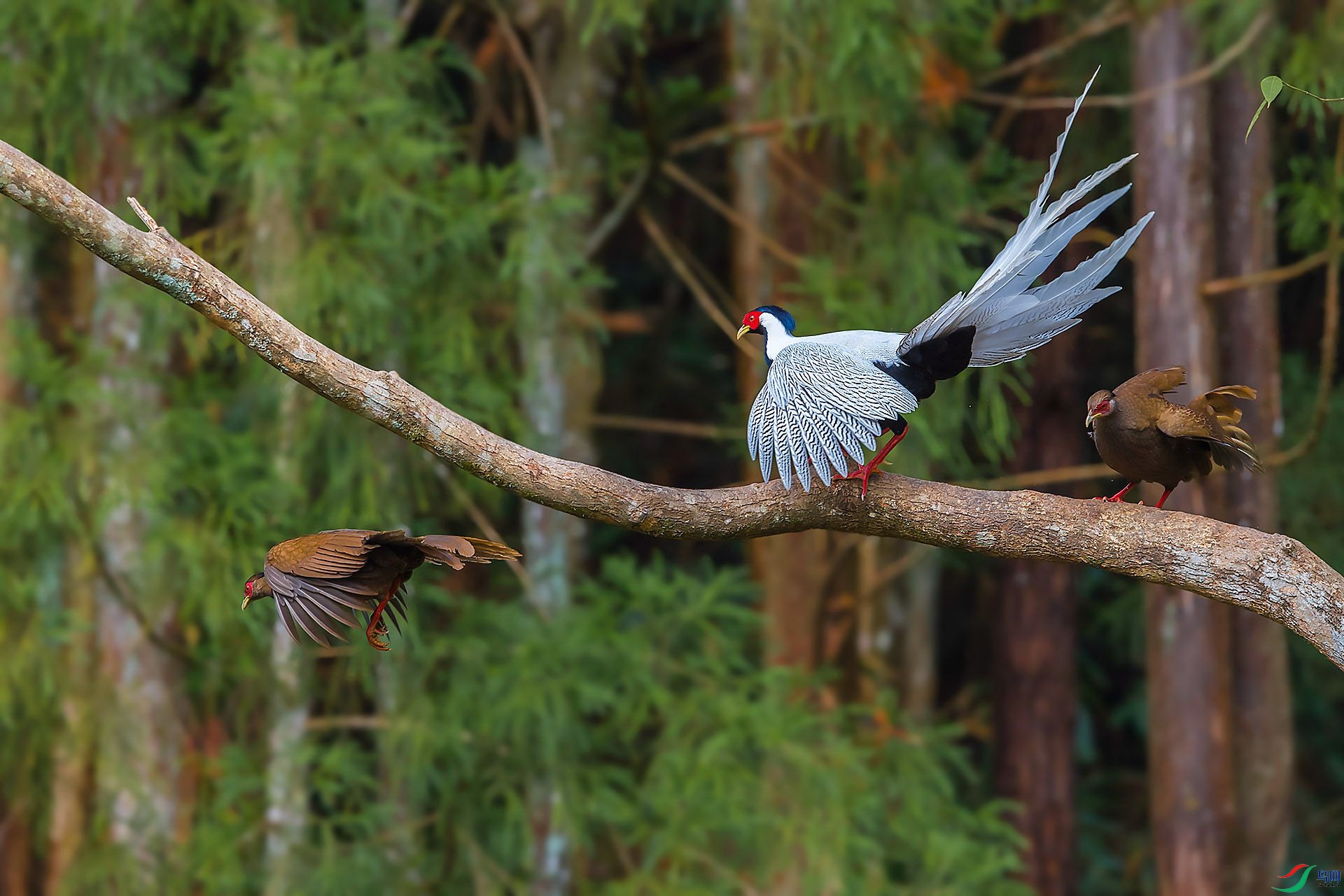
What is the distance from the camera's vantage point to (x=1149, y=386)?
2.25 meters

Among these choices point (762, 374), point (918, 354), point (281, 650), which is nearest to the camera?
point (918, 354)

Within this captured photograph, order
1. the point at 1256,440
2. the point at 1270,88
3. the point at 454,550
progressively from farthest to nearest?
the point at 1256,440
the point at 454,550
the point at 1270,88

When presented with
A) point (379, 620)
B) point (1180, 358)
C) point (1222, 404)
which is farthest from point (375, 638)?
point (1180, 358)

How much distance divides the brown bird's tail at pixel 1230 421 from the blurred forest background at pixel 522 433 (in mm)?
2210

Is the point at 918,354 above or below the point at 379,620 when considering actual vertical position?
above

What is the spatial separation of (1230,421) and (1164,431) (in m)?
0.13

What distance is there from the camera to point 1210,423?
86.1 inches

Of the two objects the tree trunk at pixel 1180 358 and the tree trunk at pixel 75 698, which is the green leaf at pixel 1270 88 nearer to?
the tree trunk at pixel 1180 358

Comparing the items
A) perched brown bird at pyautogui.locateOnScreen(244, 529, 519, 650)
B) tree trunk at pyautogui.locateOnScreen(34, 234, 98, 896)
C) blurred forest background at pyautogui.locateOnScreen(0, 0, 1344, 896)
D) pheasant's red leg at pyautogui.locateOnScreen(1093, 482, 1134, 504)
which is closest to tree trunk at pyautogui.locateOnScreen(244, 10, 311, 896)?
blurred forest background at pyautogui.locateOnScreen(0, 0, 1344, 896)

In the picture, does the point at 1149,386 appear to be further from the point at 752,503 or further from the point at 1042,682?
the point at 1042,682

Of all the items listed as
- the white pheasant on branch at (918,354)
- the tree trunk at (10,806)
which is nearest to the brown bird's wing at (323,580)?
the white pheasant on branch at (918,354)

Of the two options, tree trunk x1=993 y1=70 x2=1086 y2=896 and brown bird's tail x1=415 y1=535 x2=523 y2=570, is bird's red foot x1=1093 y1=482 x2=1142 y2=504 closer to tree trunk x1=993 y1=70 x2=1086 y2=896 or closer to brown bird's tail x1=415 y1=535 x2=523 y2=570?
brown bird's tail x1=415 y1=535 x2=523 y2=570

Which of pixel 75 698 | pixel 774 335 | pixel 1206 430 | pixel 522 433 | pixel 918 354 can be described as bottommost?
pixel 75 698

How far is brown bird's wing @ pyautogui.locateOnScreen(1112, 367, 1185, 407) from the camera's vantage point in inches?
88.7
